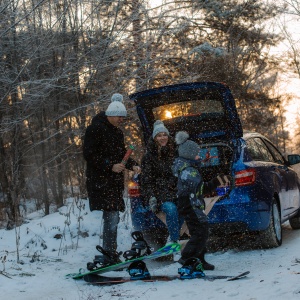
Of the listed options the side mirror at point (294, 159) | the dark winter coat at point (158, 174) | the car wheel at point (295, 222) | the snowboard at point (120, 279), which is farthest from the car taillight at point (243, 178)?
the car wheel at point (295, 222)

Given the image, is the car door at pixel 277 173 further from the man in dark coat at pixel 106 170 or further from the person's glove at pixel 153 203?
the man in dark coat at pixel 106 170

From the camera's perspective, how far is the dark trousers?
555cm

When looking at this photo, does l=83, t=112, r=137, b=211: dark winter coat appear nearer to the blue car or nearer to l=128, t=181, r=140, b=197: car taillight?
l=128, t=181, r=140, b=197: car taillight

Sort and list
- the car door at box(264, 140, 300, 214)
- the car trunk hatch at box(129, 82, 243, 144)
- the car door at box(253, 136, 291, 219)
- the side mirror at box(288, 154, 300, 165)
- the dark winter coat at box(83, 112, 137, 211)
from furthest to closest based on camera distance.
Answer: the side mirror at box(288, 154, 300, 165) → the car door at box(264, 140, 300, 214) → the car door at box(253, 136, 291, 219) → the car trunk hatch at box(129, 82, 243, 144) → the dark winter coat at box(83, 112, 137, 211)

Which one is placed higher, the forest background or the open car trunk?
the forest background

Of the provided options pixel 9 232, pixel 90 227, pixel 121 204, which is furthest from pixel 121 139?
pixel 9 232

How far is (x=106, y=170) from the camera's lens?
244 inches

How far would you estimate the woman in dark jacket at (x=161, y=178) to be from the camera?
19.7ft

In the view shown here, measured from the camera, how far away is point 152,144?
629cm

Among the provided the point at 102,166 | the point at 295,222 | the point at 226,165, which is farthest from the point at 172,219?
the point at 295,222

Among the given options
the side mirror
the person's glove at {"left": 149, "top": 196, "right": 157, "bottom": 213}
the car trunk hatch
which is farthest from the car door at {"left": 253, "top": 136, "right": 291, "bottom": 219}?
the person's glove at {"left": 149, "top": 196, "right": 157, "bottom": 213}

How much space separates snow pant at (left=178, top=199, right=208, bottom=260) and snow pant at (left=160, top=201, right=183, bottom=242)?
0.42 m

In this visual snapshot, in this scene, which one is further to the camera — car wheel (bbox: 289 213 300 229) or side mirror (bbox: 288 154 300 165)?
car wheel (bbox: 289 213 300 229)

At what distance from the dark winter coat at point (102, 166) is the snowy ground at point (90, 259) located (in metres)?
0.92
